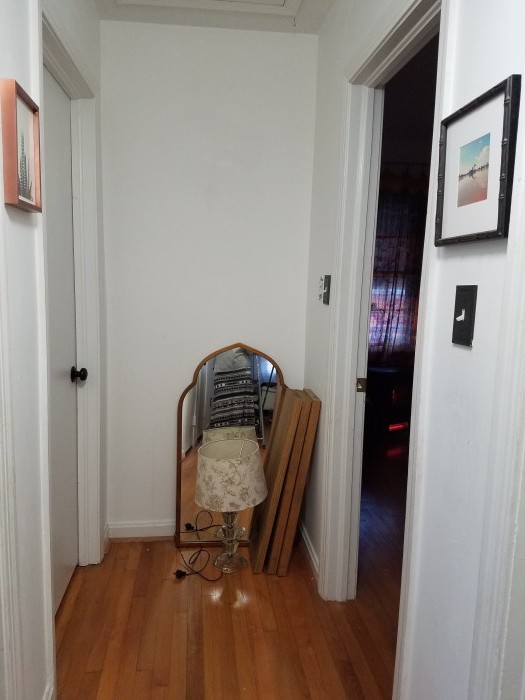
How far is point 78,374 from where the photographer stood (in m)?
2.21

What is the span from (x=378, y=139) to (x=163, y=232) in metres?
1.07

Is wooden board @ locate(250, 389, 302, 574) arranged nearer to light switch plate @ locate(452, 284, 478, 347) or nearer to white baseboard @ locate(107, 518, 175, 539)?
white baseboard @ locate(107, 518, 175, 539)

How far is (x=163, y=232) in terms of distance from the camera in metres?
2.46

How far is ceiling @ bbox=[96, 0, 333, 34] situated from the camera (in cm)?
213

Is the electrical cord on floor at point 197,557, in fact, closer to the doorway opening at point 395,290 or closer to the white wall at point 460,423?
the white wall at point 460,423

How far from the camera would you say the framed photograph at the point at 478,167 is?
0.93 metres

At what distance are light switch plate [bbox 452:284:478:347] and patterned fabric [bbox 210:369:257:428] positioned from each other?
5.04ft

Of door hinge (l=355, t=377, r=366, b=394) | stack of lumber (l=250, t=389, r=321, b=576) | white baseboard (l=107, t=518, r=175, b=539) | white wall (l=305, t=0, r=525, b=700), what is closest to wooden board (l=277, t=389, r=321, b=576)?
stack of lumber (l=250, t=389, r=321, b=576)

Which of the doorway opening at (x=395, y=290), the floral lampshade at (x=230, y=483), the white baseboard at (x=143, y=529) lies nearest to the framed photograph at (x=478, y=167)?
the floral lampshade at (x=230, y=483)

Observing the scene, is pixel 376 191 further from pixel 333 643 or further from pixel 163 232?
pixel 333 643

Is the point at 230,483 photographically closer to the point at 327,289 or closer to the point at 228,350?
the point at 228,350

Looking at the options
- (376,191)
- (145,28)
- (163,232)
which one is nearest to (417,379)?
(376,191)

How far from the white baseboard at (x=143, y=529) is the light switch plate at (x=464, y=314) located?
200 cm

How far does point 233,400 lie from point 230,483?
0.48 meters
